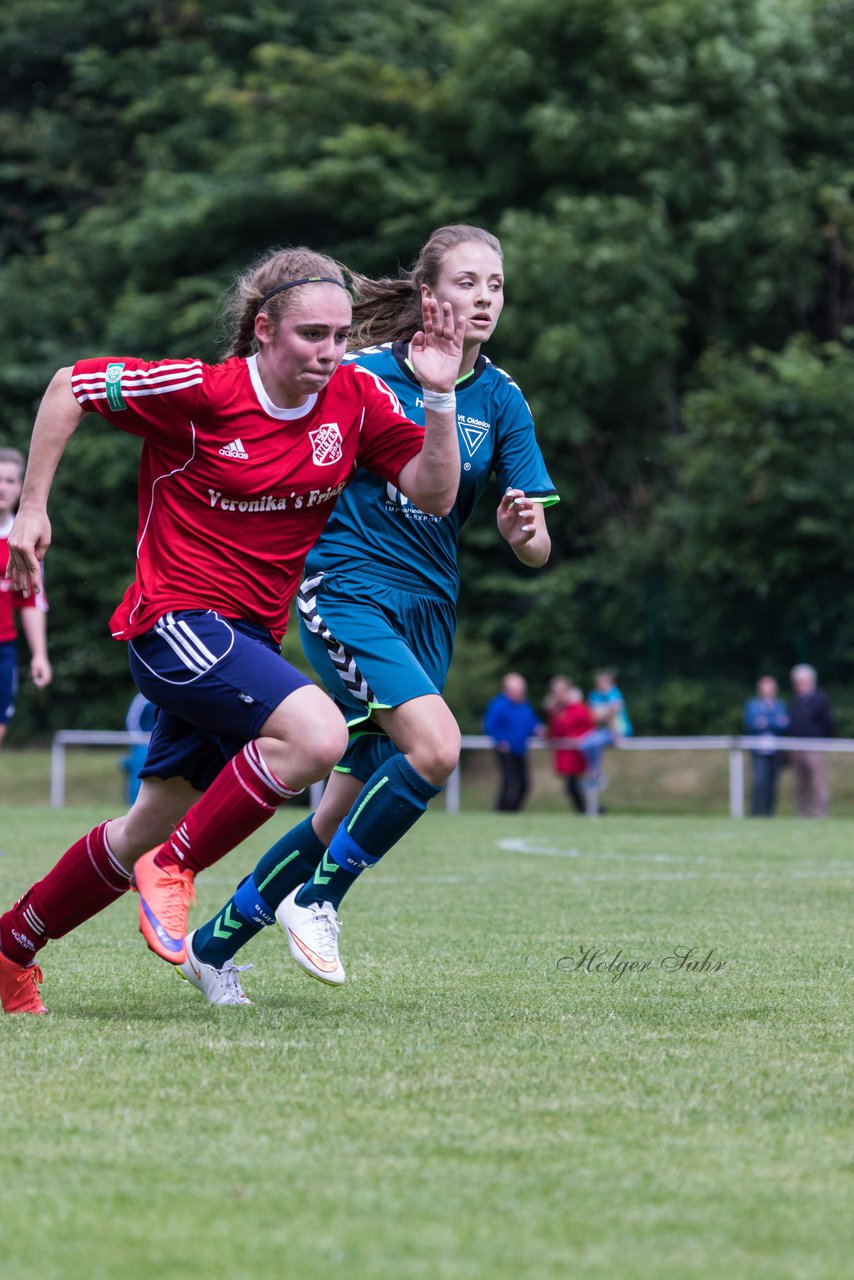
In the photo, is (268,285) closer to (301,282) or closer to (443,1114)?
(301,282)

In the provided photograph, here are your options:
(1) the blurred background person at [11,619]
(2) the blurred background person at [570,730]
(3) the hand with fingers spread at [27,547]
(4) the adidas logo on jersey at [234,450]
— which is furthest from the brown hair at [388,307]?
(2) the blurred background person at [570,730]

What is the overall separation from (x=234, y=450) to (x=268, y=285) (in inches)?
Result: 19.8

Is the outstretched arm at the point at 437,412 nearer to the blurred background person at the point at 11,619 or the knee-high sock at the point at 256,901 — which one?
the knee-high sock at the point at 256,901

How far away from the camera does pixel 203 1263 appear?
95.0 inches

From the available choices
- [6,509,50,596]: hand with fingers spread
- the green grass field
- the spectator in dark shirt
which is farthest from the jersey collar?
the spectator in dark shirt

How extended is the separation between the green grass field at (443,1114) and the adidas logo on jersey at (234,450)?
1421 mm

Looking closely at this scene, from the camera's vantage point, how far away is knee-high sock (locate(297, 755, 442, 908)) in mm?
4867

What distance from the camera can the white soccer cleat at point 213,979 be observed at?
4.77 metres

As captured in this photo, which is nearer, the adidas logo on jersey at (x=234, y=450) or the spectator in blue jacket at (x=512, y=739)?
the adidas logo on jersey at (x=234, y=450)

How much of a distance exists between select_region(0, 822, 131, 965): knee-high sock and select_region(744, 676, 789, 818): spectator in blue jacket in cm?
1568

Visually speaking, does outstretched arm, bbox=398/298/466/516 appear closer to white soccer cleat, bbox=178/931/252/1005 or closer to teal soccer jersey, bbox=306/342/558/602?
teal soccer jersey, bbox=306/342/558/602

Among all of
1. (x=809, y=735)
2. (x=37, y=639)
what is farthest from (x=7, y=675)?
(x=809, y=735)

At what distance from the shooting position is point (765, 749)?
65.1 feet

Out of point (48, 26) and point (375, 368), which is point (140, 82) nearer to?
point (48, 26)
